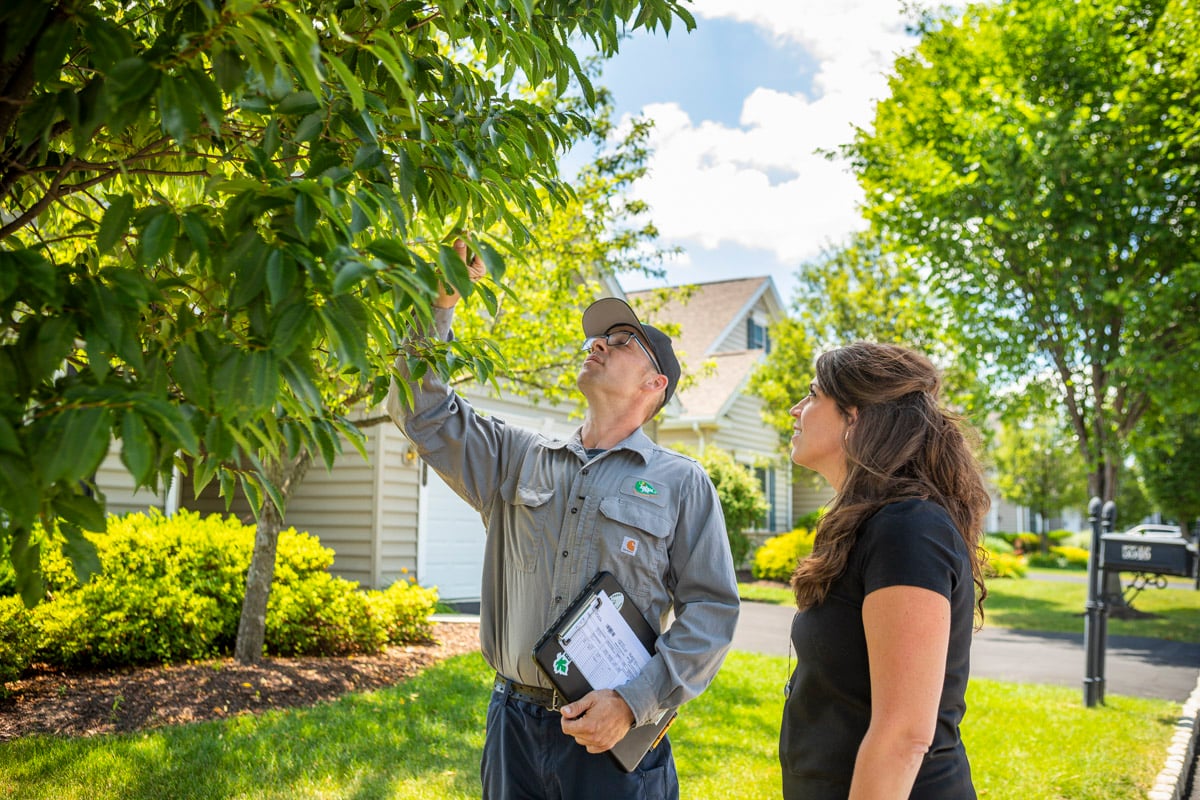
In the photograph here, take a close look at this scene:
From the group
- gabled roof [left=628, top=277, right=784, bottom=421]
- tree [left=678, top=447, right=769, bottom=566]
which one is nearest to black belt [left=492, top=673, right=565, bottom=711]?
tree [left=678, top=447, right=769, bottom=566]

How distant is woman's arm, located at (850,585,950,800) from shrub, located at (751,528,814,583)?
53.8ft

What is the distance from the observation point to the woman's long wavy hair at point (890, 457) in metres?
2.12

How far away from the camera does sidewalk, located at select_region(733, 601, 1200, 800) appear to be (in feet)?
23.9

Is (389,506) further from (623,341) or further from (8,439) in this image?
(8,439)

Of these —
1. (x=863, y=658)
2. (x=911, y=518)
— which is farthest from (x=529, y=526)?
(x=911, y=518)

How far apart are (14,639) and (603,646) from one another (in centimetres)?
509

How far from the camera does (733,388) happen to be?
20531 millimetres

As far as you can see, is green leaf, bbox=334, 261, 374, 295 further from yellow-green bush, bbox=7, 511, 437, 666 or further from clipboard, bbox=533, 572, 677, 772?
yellow-green bush, bbox=7, 511, 437, 666

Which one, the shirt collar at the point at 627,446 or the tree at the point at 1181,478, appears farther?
the tree at the point at 1181,478

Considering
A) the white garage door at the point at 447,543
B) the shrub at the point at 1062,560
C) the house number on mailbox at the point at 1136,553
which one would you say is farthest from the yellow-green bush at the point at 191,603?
the shrub at the point at 1062,560

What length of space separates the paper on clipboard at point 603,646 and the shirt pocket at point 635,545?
5.4 inches

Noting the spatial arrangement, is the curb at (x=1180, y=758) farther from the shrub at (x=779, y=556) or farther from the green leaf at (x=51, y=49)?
the shrub at (x=779, y=556)

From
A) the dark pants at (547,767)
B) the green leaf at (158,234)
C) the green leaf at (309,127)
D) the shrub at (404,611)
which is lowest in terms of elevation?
the shrub at (404,611)

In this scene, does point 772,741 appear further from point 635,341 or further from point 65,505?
point 65,505
